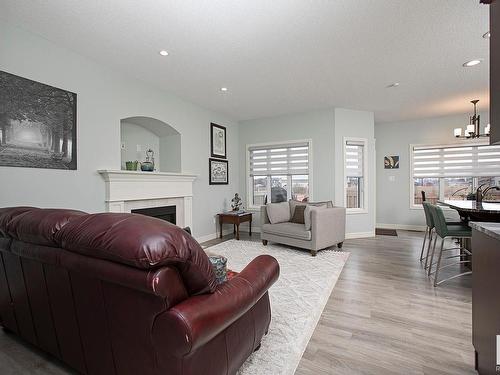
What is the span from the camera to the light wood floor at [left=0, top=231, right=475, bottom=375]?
1.55m

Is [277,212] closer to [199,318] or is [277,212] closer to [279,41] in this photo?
[279,41]

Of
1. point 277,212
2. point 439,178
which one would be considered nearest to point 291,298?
point 277,212

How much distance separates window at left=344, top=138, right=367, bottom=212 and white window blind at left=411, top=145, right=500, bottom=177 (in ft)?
5.47

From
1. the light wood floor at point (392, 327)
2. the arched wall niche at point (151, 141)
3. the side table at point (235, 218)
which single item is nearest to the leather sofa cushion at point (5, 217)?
the light wood floor at point (392, 327)

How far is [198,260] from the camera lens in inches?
39.6

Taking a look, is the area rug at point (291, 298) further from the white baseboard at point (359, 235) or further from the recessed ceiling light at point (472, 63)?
the recessed ceiling light at point (472, 63)

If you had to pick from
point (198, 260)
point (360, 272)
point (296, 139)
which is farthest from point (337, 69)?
point (198, 260)

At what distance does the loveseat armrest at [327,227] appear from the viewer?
12.7 ft

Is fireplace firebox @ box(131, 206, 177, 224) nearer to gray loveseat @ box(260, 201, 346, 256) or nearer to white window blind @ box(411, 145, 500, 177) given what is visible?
gray loveseat @ box(260, 201, 346, 256)

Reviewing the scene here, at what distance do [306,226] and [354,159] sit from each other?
7.34 ft

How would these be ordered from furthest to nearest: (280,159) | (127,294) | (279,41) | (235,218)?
(280,159) < (235,218) < (279,41) < (127,294)

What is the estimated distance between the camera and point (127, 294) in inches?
40.3

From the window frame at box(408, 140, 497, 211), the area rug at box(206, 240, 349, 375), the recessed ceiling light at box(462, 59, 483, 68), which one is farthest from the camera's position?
the window frame at box(408, 140, 497, 211)

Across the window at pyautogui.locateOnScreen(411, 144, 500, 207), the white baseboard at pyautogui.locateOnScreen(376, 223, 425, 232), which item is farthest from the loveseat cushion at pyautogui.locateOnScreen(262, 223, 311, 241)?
the window at pyautogui.locateOnScreen(411, 144, 500, 207)
